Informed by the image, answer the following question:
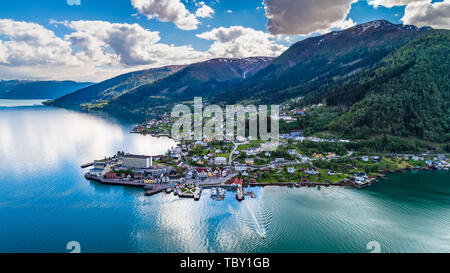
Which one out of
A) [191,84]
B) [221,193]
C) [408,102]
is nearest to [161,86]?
[191,84]

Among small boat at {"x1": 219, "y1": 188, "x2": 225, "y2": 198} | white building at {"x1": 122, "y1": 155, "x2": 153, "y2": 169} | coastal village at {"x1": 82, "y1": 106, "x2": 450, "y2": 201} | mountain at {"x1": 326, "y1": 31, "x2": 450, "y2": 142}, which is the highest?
mountain at {"x1": 326, "y1": 31, "x2": 450, "y2": 142}

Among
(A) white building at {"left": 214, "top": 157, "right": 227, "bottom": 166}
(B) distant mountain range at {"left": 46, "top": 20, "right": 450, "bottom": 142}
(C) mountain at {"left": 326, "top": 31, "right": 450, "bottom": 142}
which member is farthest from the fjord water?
(B) distant mountain range at {"left": 46, "top": 20, "right": 450, "bottom": 142}

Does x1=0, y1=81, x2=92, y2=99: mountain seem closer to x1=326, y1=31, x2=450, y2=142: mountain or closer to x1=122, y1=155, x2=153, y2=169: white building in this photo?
x1=122, y1=155, x2=153, y2=169: white building

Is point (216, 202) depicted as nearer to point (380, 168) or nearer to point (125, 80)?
point (380, 168)

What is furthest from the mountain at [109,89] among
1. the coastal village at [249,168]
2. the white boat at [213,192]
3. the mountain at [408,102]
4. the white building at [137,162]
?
the white boat at [213,192]

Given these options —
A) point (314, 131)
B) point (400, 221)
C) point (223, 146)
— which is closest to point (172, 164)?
point (223, 146)

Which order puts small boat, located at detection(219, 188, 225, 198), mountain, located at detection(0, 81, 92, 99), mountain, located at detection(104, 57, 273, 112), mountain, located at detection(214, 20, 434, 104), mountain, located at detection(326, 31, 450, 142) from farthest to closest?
mountain, located at detection(0, 81, 92, 99)
mountain, located at detection(104, 57, 273, 112)
mountain, located at detection(214, 20, 434, 104)
mountain, located at detection(326, 31, 450, 142)
small boat, located at detection(219, 188, 225, 198)
